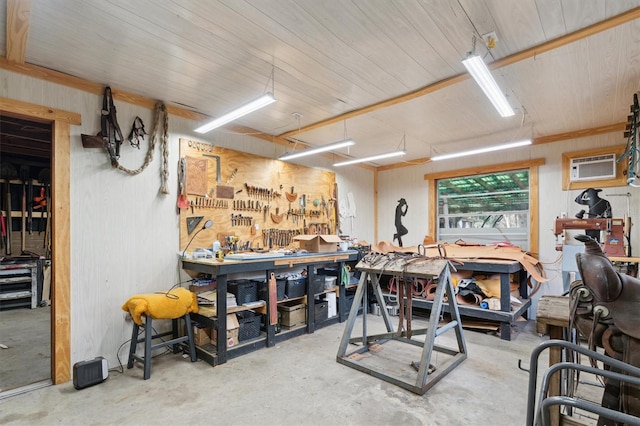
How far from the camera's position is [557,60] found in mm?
2809

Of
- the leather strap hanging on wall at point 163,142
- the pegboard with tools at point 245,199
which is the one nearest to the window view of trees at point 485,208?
the pegboard with tools at point 245,199

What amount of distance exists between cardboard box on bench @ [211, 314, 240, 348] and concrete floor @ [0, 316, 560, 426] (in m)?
0.19

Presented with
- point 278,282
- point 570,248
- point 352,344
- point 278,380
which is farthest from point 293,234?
point 570,248

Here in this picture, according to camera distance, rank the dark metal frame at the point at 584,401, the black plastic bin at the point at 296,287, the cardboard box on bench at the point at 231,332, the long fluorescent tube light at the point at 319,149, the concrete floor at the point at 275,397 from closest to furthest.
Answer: the dark metal frame at the point at 584,401 < the concrete floor at the point at 275,397 < the cardboard box on bench at the point at 231,332 < the black plastic bin at the point at 296,287 < the long fluorescent tube light at the point at 319,149

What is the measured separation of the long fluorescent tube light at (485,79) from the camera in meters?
2.27

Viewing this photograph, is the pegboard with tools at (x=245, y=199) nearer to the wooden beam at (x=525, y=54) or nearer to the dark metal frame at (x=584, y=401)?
the wooden beam at (x=525, y=54)

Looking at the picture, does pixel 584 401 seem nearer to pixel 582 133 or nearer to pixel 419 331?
pixel 419 331

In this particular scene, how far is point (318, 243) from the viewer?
4.57m

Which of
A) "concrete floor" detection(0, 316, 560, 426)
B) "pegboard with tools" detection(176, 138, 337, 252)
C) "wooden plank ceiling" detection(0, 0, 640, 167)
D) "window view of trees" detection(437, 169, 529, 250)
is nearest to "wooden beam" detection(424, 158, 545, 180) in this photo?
"window view of trees" detection(437, 169, 529, 250)

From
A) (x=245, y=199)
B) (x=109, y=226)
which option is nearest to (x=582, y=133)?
(x=245, y=199)

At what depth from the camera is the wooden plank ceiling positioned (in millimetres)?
2178

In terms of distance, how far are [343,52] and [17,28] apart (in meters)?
2.42

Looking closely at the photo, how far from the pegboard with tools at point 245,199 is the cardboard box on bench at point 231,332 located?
983mm

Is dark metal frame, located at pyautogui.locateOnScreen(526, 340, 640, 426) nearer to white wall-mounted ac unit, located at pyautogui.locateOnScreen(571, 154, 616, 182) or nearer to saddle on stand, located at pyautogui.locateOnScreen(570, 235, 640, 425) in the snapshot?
saddle on stand, located at pyautogui.locateOnScreen(570, 235, 640, 425)
